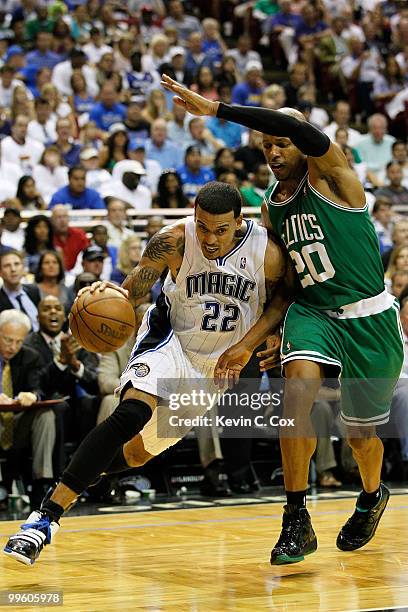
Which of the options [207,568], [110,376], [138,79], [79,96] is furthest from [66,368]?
[138,79]

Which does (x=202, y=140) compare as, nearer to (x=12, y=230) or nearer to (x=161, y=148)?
(x=161, y=148)

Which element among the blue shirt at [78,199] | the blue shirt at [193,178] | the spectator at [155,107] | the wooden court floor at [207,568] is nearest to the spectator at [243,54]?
the spectator at [155,107]

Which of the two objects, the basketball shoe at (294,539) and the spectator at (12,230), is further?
the spectator at (12,230)

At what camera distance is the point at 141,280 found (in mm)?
5297

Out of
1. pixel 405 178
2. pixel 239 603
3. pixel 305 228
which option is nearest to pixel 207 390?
pixel 305 228

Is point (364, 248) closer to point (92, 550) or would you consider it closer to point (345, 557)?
point (345, 557)

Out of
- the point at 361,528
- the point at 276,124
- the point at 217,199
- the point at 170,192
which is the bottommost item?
the point at 170,192

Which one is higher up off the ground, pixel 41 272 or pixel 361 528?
pixel 361 528

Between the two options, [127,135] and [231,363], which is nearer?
[231,363]

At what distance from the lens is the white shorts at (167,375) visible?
522 cm

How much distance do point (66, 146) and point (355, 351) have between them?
8021 mm

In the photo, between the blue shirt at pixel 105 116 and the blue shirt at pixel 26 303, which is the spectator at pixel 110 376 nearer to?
the blue shirt at pixel 26 303

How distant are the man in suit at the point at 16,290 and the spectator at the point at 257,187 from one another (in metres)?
3.67

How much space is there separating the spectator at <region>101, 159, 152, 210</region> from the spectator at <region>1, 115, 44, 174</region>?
0.91m
